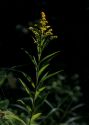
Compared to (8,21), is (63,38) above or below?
below

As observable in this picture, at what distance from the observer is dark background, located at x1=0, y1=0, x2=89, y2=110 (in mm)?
6371

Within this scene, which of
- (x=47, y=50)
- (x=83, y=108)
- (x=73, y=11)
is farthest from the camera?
(x=73, y=11)

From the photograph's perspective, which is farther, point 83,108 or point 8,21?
point 8,21

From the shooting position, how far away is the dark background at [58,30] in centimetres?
637

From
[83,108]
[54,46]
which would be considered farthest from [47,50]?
[83,108]

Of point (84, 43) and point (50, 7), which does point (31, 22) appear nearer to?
point (50, 7)

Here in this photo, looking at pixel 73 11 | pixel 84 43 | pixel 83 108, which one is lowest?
pixel 83 108

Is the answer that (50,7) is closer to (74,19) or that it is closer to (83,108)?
(74,19)

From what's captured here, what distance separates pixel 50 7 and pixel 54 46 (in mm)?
622

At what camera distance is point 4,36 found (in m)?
6.43

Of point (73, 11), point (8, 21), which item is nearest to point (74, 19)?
point (73, 11)

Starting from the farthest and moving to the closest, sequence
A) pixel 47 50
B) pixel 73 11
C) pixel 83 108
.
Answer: pixel 73 11 < pixel 47 50 < pixel 83 108

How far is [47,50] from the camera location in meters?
6.41

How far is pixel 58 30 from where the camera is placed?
6.65 meters
